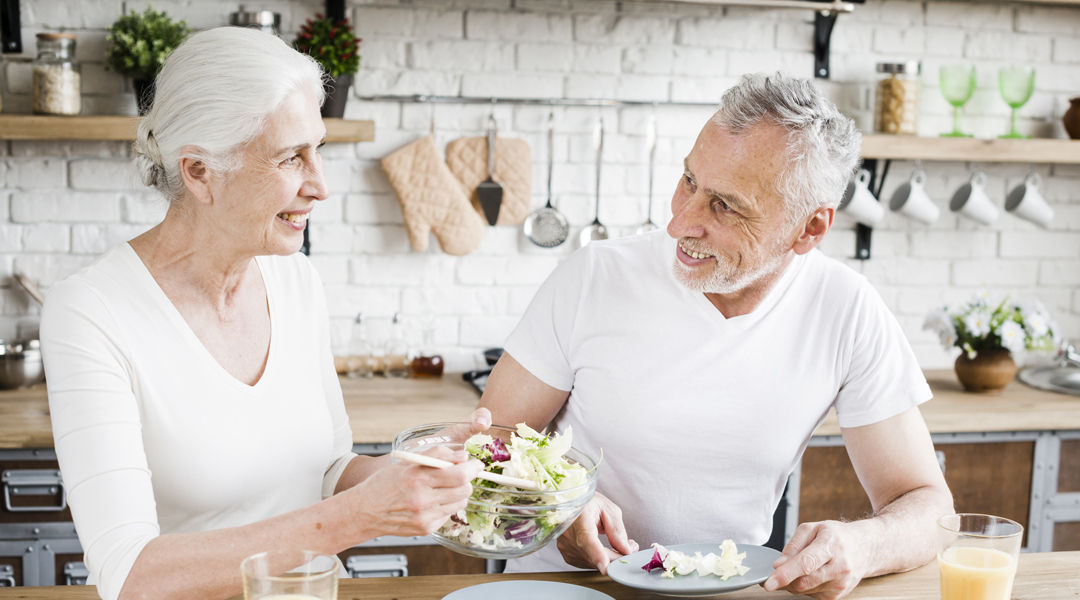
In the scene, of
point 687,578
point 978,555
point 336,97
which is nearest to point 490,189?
point 336,97

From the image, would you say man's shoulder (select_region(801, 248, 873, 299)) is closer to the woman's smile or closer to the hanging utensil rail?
the woman's smile

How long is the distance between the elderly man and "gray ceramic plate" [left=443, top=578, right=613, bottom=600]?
0.21 metres

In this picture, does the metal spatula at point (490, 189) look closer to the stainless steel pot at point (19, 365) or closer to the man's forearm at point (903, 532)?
the stainless steel pot at point (19, 365)

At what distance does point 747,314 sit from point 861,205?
147cm

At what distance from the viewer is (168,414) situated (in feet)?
4.52

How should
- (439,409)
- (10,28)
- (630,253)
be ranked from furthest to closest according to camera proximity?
(10,28) → (439,409) → (630,253)

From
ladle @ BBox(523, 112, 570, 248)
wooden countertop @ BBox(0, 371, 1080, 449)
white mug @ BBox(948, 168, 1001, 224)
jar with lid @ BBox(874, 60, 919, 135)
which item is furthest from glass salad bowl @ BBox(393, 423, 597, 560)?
white mug @ BBox(948, 168, 1001, 224)

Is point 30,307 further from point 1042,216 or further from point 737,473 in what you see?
point 1042,216

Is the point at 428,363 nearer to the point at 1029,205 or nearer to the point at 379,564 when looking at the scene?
the point at 379,564

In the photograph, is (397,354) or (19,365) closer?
(19,365)

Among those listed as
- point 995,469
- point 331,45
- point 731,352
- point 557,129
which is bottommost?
point 995,469

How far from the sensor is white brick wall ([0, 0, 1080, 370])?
8.77 ft

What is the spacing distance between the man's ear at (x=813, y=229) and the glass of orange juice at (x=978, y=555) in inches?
23.8

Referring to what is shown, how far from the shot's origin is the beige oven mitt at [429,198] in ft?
9.11
